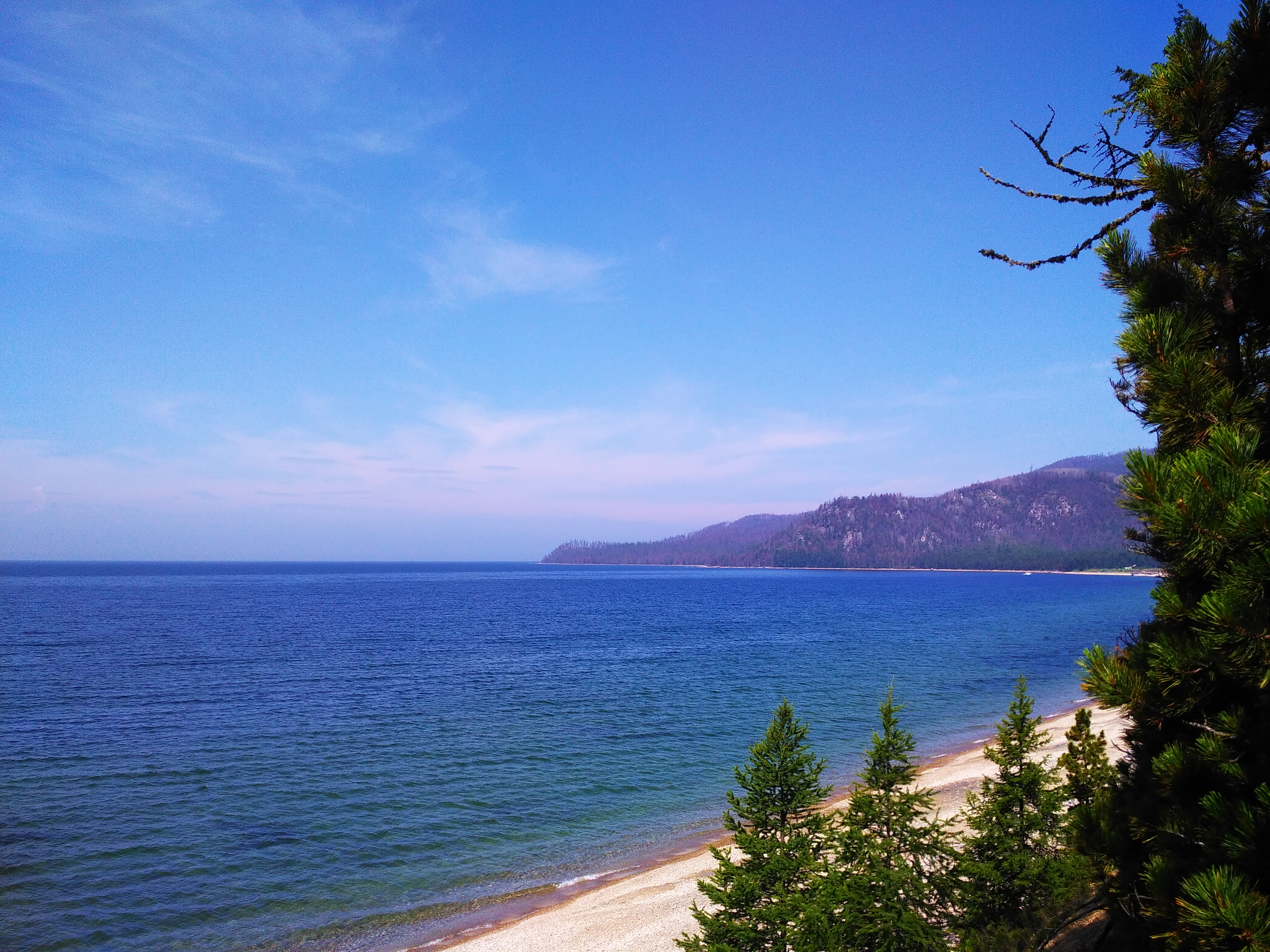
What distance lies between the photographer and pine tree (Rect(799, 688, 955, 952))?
12.5m

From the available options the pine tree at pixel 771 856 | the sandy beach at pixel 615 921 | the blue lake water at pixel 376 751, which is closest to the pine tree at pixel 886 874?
the pine tree at pixel 771 856

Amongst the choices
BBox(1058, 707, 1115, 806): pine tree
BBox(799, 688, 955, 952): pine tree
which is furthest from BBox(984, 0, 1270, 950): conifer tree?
BBox(1058, 707, 1115, 806): pine tree

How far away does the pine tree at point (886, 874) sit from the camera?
41.1 feet

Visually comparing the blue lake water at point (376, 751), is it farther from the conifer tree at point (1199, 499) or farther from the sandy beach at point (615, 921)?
the conifer tree at point (1199, 499)

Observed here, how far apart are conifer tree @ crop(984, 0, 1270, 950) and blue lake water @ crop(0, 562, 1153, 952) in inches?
839

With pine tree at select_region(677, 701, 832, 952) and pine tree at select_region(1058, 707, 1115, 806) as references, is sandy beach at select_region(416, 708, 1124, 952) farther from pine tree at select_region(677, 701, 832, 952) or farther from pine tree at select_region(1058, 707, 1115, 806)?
pine tree at select_region(677, 701, 832, 952)

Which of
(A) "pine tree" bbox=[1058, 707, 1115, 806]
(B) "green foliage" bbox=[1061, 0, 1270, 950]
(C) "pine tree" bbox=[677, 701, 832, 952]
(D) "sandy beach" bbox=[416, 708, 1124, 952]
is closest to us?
(B) "green foliage" bbox=[1061, 0, 1270, 950]

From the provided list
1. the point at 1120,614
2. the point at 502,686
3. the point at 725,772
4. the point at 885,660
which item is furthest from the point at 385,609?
the point at 1120,614

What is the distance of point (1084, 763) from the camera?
16.6 meters

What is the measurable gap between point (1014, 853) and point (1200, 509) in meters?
13.3

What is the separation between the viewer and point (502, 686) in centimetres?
5675

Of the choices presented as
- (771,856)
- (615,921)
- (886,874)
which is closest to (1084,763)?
(886,874)

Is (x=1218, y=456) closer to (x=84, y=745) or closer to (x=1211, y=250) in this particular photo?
(x=1211, y=250)

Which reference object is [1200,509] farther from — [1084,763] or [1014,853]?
[1084,763]
